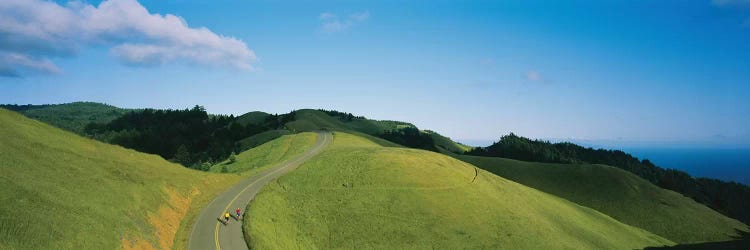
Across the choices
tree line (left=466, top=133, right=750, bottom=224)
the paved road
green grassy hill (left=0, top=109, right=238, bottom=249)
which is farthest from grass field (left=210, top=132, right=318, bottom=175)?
tree line (left=466, top=133, right=750, bottom=224)

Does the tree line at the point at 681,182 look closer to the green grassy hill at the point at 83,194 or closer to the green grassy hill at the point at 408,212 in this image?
the green grassy hill at the point at 408,212

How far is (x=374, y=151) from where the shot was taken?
8350cm

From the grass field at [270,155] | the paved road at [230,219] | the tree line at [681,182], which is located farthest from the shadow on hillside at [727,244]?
the grass field at [270,155]

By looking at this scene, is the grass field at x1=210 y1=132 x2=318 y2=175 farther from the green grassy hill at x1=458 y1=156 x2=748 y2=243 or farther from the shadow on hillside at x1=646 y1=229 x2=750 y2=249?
the shadow on hillside at x1=646 y1=229 x2=750 y2=249

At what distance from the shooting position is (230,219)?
4644 cm

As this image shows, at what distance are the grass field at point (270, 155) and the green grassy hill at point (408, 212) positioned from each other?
16243 millimetres

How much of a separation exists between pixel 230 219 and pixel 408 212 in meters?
23.9

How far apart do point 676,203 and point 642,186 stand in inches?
320

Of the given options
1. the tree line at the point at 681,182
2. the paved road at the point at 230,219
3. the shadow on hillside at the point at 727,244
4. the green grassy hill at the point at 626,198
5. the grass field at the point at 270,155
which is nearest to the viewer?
the paved road at the point at 230,219

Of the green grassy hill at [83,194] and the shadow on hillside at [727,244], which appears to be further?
the shadow on hillside at [727,244]

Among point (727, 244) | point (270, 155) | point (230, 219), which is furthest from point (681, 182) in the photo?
point (230, 219)

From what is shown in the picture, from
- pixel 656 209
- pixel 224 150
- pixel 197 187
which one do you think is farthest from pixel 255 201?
pixel 656 209

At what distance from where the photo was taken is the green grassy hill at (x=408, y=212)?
49.5 meters

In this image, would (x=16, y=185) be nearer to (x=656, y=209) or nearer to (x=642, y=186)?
(x=656, y=209)
